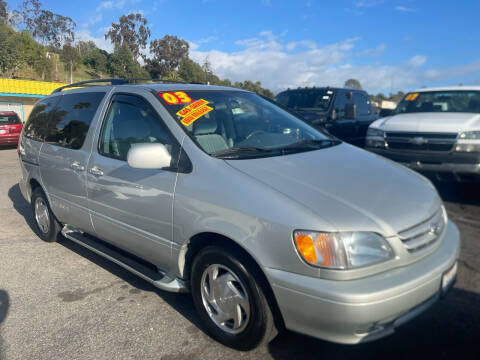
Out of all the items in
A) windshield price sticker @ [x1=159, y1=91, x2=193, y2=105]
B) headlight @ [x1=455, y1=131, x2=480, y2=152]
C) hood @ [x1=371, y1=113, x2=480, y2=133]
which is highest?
windshield price sticker @ [x1=159, y1=91, x2=193, y2=105]

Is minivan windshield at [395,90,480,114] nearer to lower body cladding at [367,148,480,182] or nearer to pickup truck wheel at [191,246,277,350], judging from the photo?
lower body cladding at [367,148,480,182]

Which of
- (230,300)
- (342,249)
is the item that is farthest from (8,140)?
(342,249)

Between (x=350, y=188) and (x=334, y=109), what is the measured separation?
262 inches

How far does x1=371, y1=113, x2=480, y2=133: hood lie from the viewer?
561 centimetres

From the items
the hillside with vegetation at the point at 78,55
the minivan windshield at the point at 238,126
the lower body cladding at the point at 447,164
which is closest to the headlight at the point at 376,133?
the lower body cladding at the point at 447,164

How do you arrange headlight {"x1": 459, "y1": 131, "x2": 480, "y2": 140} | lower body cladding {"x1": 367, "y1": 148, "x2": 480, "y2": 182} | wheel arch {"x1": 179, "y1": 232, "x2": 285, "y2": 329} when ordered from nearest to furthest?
wheel arch {"x1": 179, "y1": 232, "x2": 285, "y2": 329} → lower body cladding {"x1": 367, "y1": 148, "x2": 480, "y2": 182} → headlight {"x1": 459, "y1": 131, "x2": 480, "y2": 140}

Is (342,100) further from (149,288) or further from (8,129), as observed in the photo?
(8,129)

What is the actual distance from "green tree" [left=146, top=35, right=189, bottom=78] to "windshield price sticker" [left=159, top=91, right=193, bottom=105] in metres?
60.4

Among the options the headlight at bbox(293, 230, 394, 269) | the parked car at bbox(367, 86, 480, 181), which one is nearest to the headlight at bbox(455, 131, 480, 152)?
the parked car at bbox(367, 86, 480, 181)

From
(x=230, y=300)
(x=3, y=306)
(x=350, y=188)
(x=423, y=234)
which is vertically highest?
(x=350, y=188)

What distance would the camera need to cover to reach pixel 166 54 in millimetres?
60906

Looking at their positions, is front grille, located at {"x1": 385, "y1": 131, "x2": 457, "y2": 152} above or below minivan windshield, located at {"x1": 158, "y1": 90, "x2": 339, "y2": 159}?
below

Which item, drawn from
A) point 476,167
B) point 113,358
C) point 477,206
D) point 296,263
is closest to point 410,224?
point 296,263

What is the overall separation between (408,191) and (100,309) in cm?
247
